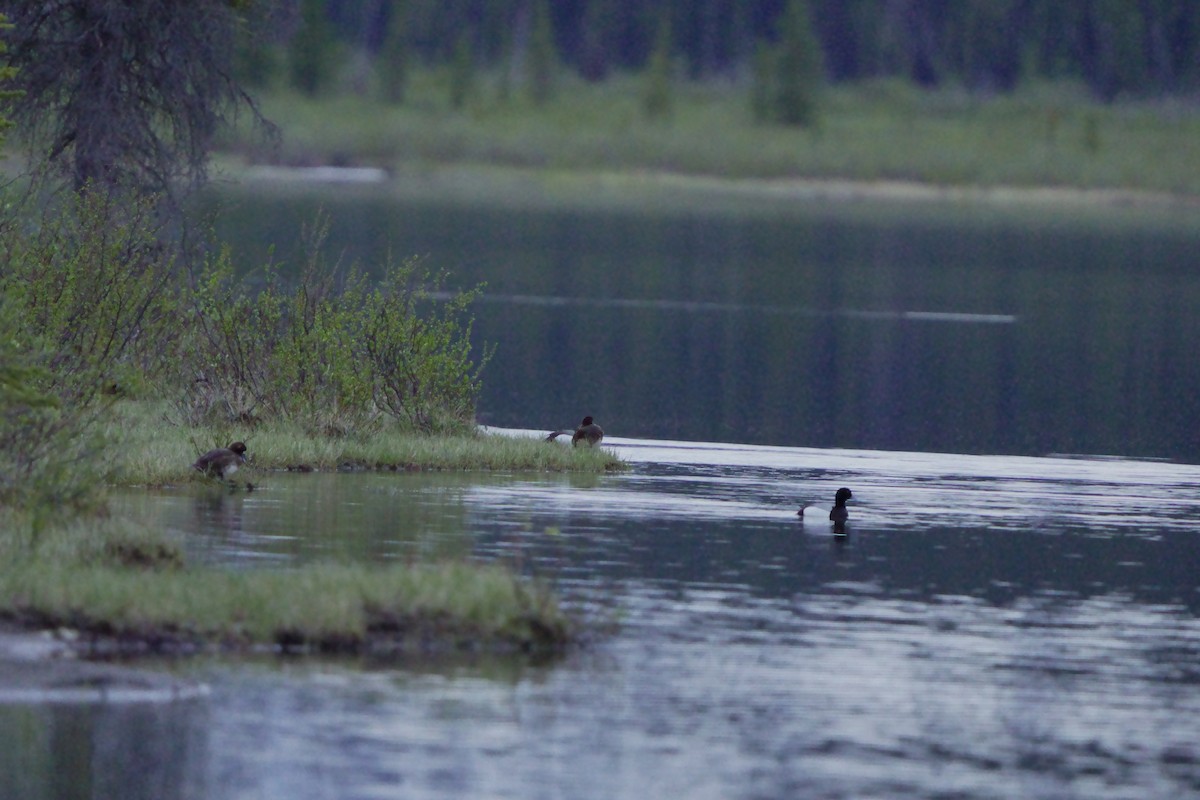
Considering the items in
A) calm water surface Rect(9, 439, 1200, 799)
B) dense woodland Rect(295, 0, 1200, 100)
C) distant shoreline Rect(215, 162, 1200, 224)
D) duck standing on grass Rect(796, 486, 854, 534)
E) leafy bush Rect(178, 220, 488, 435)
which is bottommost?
calm water surface Rect(9, 439, 1200, 799)

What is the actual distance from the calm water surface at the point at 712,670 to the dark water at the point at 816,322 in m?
10.1

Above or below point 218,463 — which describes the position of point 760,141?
above

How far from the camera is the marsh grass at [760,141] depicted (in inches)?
5221

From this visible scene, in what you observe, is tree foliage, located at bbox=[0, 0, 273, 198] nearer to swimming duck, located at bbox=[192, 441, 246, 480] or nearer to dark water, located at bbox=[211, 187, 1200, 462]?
dark water, located at bbox=[211, 187, 1200, 462]

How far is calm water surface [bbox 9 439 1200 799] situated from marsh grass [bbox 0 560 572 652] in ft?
1.29

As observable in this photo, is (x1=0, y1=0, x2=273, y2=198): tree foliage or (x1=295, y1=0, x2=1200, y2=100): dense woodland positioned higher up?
(x1=295, y1=0, x2=1200, y2=100): dense woodland

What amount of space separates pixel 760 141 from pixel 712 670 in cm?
12473

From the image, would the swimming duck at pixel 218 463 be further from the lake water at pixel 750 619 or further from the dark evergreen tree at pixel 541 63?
the dark evergreen tree at pixel 541 63

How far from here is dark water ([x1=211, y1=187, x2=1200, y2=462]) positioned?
1417 inches

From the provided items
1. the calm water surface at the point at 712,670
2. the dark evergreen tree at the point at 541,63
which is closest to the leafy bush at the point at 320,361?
the calm water surface at the point at 712,670

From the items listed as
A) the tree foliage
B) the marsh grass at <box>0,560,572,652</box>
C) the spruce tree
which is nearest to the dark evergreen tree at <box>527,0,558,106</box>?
the spruce tree

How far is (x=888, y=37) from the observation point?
182m

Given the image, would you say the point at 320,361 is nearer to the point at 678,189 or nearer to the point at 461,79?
the point at 678,189

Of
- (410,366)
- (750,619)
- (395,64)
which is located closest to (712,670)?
(750,619)
